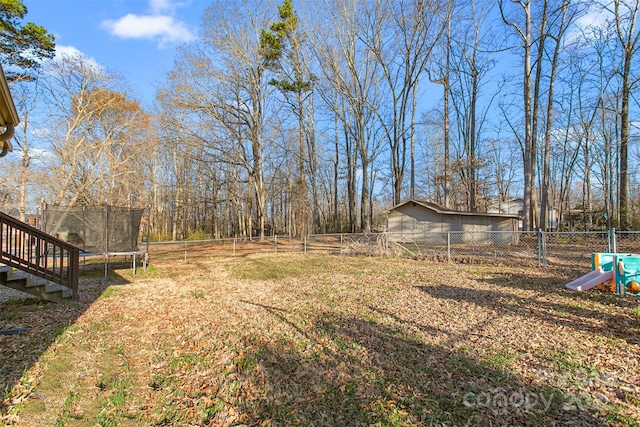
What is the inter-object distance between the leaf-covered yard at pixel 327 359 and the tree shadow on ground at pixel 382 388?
2 centimetres

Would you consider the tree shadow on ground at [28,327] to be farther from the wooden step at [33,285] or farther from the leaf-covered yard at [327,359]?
the wooden step at [33,285]

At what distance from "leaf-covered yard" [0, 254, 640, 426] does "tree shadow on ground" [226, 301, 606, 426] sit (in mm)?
16

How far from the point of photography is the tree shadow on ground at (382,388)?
9.33ft

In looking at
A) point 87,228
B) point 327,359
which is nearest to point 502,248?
point 327,359

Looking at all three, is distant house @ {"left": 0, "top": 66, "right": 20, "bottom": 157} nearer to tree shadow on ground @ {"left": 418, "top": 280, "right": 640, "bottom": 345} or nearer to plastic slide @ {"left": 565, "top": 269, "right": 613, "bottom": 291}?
tree shadow on ground @ {"left": 418, "top": 280, "right": 640, "bottom": 345}

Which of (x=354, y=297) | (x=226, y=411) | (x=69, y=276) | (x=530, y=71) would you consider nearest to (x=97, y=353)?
(x=226, y=411)

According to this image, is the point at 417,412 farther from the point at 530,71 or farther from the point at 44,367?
the point at 530,71

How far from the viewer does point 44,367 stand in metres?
3.78

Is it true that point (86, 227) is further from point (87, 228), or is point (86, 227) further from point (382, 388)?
point (382, 388)

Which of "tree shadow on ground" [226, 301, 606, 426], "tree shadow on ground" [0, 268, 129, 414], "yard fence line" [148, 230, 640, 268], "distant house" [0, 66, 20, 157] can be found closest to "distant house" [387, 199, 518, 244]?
"yard fence line" [148, 230, 640, 268]

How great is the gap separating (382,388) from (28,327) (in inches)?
218

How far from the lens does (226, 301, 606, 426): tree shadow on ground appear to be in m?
2.84

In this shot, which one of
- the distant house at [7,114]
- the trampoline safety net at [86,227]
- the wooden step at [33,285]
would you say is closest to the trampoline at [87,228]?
the trampoline safety net at [86,227]

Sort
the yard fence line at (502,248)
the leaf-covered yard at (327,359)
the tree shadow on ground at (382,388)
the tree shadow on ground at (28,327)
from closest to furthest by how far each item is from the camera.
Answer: the tree shadow on ground at (382,388) < the leaf-covered yard at (327,359) < the tree shadow on ground at (28,327) < the yard fence line at (502,248)
